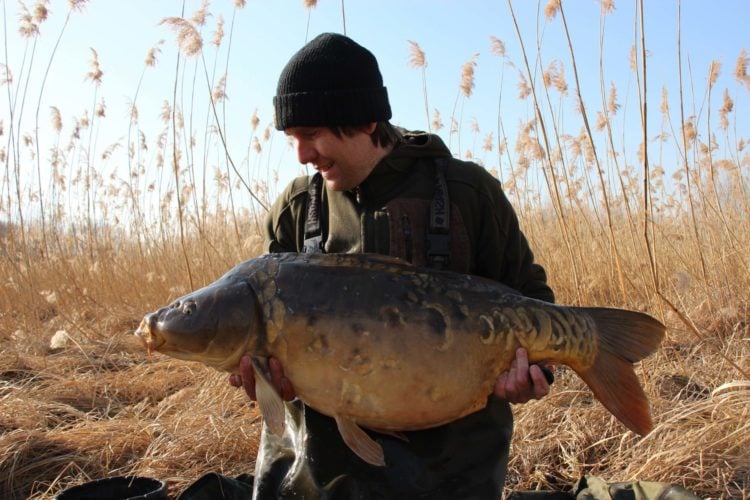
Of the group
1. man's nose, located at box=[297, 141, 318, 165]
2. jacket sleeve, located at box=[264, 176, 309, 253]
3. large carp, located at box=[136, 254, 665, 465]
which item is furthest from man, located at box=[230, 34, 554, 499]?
large carp, located at box=[136, 254, 665, 465]

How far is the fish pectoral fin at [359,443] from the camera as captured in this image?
69.9 inches

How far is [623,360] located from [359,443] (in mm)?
757

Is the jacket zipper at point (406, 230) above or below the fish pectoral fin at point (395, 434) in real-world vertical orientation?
above

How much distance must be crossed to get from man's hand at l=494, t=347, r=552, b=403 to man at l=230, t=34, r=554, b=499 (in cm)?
14

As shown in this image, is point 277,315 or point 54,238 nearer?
point 277,315

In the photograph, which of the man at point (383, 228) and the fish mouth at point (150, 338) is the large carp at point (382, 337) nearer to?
the fish mouth at point (150, 338)

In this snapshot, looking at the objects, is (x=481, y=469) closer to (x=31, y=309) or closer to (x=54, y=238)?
(x=31, y=309)

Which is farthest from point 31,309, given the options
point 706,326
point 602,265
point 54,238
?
point 706,326

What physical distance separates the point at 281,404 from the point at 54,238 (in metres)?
5.85

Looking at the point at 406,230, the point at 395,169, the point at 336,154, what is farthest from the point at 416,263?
the point at 336,154

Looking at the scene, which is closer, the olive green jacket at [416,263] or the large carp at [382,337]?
the large carp at [382,337]

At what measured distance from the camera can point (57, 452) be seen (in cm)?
315

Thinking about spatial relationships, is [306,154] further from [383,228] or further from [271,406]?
[271,406]

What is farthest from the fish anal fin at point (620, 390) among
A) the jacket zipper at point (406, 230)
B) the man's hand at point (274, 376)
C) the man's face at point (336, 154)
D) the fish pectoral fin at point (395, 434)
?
the man's face at point (336, 154)
